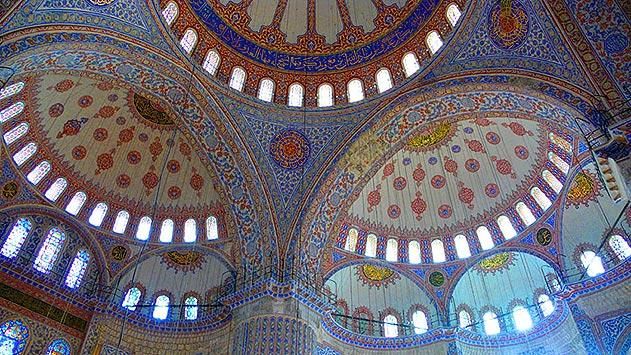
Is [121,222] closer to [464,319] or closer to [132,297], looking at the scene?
[132,297]

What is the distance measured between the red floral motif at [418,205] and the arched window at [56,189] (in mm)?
10393

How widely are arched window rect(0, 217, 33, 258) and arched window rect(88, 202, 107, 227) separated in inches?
60.9

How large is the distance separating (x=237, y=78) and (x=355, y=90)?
123 inches

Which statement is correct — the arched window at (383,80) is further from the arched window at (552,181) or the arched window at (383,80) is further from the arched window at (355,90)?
the arched window at (552,181)

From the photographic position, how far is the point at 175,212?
1467cm

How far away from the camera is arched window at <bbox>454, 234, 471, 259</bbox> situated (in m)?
15.0

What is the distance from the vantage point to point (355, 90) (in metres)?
12.9

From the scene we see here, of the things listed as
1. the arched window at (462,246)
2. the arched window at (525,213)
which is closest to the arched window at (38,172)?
the arched window at (462,246)

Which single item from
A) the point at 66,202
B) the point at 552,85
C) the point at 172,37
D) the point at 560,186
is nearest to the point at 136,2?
the point at 172,37

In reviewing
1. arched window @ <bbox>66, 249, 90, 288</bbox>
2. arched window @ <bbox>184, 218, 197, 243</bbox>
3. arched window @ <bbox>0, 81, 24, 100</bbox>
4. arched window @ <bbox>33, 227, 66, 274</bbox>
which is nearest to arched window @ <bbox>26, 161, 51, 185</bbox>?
arched window @ <bbox>33, 227, 66, 274</bbox>

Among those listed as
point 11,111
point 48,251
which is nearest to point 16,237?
point 48,251

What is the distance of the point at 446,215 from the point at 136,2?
10.8 metres

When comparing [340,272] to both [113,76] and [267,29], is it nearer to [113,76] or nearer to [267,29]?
[267,29]

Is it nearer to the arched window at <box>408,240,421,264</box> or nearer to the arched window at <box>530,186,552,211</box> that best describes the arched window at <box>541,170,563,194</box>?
the arched window at <box>530,186,552,211</box>
